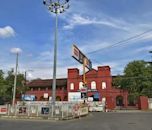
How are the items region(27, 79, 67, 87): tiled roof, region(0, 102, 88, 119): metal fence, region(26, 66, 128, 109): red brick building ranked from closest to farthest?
region(0, 102, 88, 119): metal fence < region(26, 66, 128, 109): red brick building < region(27, 79, 67, 87): tiled roof

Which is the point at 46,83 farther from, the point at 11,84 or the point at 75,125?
the point at 75,125

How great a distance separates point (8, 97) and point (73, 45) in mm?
50703

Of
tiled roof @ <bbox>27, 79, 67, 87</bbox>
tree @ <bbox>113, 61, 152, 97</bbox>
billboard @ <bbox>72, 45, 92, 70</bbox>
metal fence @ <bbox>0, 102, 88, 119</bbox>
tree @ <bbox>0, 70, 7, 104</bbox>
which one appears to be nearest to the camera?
metal fence @ <bbox>0, 102, 88, 119</bbox>

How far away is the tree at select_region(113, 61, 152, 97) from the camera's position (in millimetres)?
68812

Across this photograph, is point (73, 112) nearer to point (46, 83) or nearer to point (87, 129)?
point (87, 129)

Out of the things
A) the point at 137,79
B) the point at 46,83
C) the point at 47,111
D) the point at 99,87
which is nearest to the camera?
the point at 47,111

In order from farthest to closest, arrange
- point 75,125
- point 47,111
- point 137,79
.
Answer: point 137,79
point 47,111
point 75,125

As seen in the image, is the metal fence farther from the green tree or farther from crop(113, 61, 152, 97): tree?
the green tree

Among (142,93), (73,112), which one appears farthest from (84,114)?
(142,93)

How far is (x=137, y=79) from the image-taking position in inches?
2773

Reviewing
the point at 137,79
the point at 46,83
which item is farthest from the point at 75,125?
the point at 46,83

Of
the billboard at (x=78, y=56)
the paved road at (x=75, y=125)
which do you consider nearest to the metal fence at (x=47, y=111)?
the paved road at (x=75, y=125)

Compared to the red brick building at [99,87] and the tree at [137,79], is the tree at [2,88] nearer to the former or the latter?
the red brick building at [99,87]

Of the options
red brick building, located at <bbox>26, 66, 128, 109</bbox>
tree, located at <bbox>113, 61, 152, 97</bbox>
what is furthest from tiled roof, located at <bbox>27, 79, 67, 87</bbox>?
tree, located at <bbox>113, 61, 152, 97</bbox>
